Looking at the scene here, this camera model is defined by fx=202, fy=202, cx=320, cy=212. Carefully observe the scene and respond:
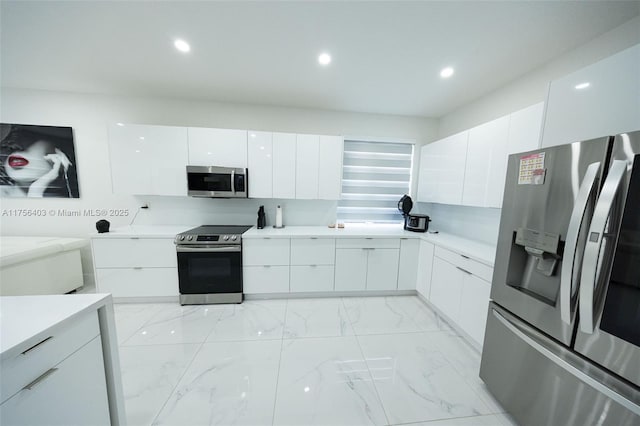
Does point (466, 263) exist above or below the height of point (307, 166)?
below

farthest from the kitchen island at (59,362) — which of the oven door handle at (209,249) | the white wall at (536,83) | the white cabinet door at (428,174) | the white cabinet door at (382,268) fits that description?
the white cabinet door at (428,174)

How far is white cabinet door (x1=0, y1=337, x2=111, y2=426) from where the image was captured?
2.27ft

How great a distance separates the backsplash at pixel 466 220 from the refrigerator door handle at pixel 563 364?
1099 mm

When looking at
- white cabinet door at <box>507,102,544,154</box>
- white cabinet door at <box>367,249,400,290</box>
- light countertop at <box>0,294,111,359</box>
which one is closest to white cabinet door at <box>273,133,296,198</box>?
white cabinet door at <box>367,249,400,290</box>

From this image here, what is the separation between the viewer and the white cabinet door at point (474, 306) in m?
Result: 1.73

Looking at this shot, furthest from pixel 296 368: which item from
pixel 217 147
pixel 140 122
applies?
pixel 140 122

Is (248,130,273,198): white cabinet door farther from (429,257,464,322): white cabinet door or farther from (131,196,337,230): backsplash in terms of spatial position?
(429,257,464,322): white cabinet door

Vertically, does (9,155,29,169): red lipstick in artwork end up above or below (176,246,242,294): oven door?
above

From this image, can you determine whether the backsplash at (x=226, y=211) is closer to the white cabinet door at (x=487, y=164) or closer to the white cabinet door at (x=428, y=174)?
the white cabinet door at (x=428, y=174)

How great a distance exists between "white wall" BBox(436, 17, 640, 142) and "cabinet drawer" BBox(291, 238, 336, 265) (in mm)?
2271

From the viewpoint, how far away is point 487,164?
198 cm

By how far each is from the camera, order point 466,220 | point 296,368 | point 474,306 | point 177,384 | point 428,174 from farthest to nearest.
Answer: point 428,174 < point 466,220 < point 474,306 < point 296,368 < point 177,384

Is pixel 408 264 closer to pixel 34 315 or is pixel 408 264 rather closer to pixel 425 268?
pixel 425 268

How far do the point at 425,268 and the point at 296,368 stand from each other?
1.87 metres
